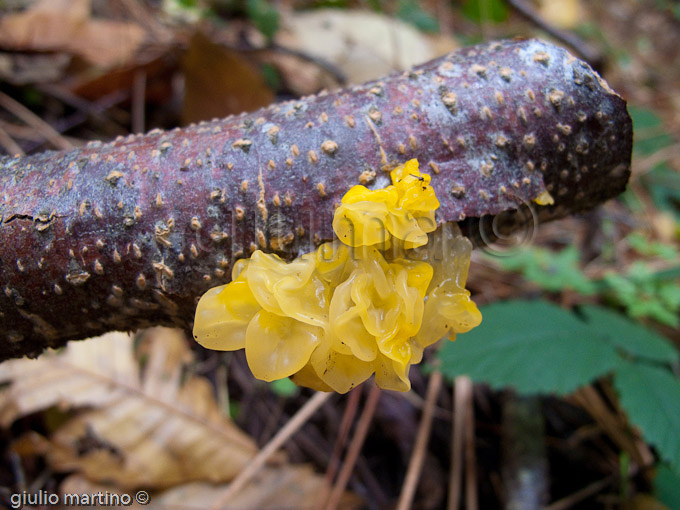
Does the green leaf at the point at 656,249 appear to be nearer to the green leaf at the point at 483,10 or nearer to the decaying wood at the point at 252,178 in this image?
the decaying wood at the point at 252,178

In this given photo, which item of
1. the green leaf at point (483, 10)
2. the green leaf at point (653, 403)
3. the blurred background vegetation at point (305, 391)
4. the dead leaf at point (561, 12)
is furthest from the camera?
the dead leaf at point (561, 12)

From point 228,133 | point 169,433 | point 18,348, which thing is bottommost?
point 169,433

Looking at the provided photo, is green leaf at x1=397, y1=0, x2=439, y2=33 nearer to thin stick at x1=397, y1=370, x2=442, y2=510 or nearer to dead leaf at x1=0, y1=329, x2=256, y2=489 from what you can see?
thin stick at x1=397, y1=370, x2=442, y2=510

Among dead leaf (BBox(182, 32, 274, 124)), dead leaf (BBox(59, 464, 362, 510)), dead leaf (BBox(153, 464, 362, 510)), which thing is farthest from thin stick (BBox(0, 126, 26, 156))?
dead leaf (BBox(153, 464, 362, 510))

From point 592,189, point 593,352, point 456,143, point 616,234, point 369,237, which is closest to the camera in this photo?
point 369,237

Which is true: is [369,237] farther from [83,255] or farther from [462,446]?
[462,446]

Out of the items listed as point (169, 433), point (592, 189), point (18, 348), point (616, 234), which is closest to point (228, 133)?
point (18, 348)

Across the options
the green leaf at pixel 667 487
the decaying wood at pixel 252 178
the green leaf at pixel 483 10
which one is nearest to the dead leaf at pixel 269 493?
the decaying wood at pixel 252 178
